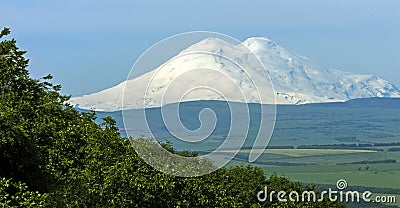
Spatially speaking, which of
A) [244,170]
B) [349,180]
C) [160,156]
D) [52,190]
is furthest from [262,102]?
[349,180]

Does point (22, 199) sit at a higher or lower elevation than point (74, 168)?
lower

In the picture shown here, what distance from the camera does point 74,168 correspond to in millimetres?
32531

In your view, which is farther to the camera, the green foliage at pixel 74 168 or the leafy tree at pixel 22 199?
the green foliage at pixel 74 168

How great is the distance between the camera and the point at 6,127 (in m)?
29.7

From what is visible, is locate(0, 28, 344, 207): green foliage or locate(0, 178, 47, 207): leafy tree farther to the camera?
locate(0, 28, 344, 207): green foliage

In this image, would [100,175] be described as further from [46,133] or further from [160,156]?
[46,133]

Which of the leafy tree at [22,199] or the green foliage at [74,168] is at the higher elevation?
the green foliage at [74,168]

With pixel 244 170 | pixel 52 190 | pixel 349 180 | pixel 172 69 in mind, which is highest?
pixel 349 180

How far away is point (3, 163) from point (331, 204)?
1999cm

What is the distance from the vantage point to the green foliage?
3002 cm

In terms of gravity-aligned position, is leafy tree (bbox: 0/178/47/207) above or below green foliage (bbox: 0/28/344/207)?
below

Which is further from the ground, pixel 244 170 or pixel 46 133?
pixel 244 170

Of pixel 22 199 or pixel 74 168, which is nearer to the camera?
pixel 22 199

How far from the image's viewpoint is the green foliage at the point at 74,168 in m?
30.0
